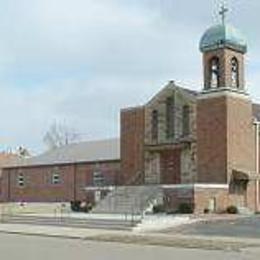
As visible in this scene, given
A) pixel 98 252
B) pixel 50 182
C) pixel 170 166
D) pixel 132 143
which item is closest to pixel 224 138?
pixel 170 166

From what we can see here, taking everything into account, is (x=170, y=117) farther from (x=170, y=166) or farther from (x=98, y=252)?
(x=98, y=252)

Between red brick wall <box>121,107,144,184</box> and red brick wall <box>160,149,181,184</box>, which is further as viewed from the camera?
red brick wall <box>121,107,144,184</box>

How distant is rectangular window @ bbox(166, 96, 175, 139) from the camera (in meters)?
46.4

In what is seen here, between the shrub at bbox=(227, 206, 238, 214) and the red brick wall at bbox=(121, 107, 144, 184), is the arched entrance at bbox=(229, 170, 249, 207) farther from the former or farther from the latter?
the red brick wall at bbox=(121, 107, 144, 184)

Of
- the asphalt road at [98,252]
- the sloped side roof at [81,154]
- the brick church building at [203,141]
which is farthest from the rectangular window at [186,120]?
the asphalt road at [98,252]

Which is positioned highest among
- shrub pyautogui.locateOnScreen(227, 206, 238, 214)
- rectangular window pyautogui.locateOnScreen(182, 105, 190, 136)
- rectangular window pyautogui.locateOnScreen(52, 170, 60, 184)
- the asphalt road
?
rectangular window pyautogui.locateOnScreen(182, 105, 190, 136)

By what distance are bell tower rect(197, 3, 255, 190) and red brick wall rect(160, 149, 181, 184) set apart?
2.52m

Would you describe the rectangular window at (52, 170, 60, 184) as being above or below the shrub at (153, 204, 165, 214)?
above

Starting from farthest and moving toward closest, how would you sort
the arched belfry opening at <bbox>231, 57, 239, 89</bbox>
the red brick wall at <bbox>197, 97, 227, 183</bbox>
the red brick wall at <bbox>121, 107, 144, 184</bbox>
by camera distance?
1. the red brick wall at <bbox>121, 107, 144, 184</bbox>
2. the arched belfry opening at <bbox>231, 57, 239, 89</bbox>
3. the red brick wall at <bbox>197, 97, 227, 183</bbox>

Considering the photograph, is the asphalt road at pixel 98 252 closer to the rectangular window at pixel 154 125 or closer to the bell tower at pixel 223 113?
the bell tower at pixel 223 113

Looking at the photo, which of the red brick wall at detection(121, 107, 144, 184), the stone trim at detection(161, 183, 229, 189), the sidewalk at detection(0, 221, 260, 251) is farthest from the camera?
the red brick wall at detection(121, 107, 144, 184)

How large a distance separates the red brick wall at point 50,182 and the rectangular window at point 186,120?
768 centimetres

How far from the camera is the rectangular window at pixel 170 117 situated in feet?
152

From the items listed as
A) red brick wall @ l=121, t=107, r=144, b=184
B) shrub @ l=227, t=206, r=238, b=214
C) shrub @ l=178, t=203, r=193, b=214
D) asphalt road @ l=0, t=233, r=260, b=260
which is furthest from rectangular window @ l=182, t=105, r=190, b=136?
asphalt road @ l=0, t=233, r=260, b=260
